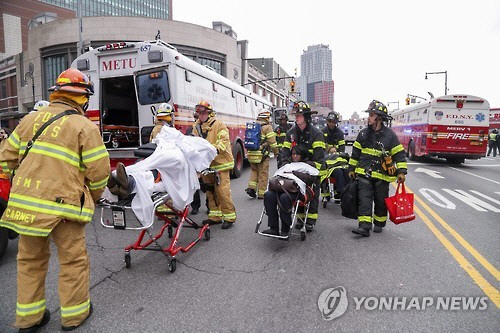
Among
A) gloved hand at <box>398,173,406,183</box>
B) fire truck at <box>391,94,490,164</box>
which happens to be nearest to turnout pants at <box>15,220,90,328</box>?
gloved hand at <box>398,173,406,183</box>

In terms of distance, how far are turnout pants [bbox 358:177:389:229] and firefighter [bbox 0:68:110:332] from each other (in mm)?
3829

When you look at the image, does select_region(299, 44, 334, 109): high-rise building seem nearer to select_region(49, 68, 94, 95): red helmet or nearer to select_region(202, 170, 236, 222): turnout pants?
select_region(202, 170, 236, 222): turnout pants

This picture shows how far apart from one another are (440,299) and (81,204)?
10.9 ft

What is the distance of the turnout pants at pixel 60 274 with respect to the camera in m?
2.67

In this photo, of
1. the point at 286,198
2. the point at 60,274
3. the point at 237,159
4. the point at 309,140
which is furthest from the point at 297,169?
the point at 237,159

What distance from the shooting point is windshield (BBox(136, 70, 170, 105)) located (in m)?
7.63

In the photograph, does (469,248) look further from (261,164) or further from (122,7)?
(122,7)

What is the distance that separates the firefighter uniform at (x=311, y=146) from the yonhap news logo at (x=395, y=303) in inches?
83.5

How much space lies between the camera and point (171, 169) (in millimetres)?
3986

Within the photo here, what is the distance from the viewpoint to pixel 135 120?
10.0 meters

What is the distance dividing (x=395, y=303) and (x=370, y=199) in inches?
92.6

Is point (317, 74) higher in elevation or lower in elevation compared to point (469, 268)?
higher

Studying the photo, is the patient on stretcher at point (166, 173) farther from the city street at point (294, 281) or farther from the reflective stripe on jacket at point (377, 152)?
the reflective stripe on jacket at point (377, 152)

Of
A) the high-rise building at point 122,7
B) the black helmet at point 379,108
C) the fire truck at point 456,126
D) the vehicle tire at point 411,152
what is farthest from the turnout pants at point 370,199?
the high-rise building at point 122,7
